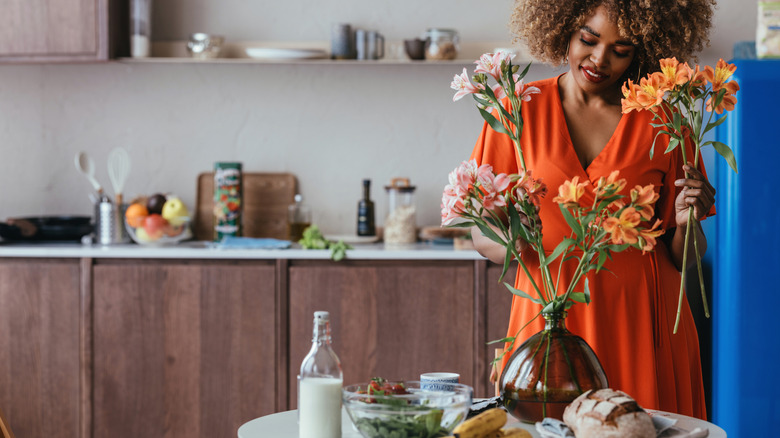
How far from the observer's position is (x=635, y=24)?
1470 millimetres

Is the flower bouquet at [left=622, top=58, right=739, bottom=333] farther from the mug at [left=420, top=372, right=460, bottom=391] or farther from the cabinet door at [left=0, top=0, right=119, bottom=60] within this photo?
the cabinet door at [left=0, top=0, right=119, bottom=60]

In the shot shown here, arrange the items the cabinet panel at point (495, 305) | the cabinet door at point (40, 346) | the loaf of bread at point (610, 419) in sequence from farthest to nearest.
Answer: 1. the cabinet door at point (40, 346)
2. the cabinet panel at point (495, 305)
3. the loaf of bread at point (610, 419)

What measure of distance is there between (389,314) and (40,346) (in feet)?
4.04

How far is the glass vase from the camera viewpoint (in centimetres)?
111

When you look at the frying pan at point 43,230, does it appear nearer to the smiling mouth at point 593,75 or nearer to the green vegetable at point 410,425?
the smiling mouth at point 593,75

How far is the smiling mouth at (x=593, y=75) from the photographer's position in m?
1.50

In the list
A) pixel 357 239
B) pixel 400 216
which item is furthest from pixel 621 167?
pixel 357 239

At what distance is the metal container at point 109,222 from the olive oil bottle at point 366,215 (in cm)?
88

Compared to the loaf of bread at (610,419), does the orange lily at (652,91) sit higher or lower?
higher

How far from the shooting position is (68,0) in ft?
10.1

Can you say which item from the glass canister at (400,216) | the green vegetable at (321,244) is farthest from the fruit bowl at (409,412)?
the glass canister at (400,216)

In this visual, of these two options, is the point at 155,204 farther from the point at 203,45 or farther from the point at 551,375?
the point at 551,375

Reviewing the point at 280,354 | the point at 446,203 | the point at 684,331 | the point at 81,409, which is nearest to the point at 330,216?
the point at 280,354

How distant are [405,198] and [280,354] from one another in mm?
761
